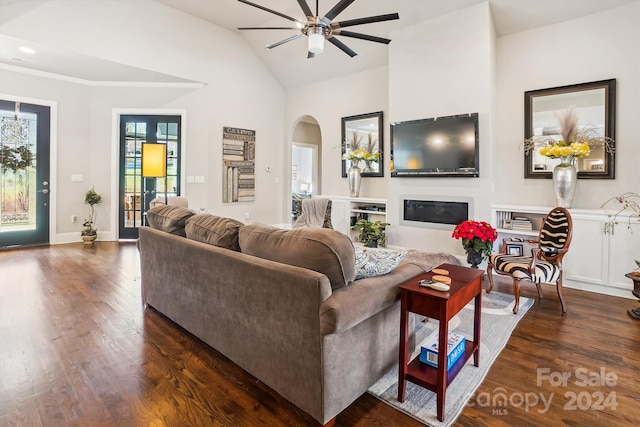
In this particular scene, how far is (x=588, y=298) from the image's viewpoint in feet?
11.6

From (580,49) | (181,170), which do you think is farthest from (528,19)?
(181,170)

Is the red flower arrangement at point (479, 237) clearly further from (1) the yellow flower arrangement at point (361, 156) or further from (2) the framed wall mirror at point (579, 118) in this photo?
(1) the yellow flower arrangement at point (361, 156)

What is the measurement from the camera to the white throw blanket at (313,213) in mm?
5559

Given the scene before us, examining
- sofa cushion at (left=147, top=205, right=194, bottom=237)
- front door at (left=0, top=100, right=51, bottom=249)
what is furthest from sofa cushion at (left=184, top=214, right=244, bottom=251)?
front door at (left=0, top=100, right=51, bottom=249)

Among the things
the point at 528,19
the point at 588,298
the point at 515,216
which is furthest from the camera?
the point at 515,216

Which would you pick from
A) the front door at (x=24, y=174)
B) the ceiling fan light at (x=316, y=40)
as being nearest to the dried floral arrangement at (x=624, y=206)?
the ceiling fan light at (x=316, y=40)

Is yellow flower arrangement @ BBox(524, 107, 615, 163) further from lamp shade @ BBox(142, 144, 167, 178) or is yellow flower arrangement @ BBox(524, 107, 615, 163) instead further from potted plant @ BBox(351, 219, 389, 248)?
lamp shade @ BBox(142, 144, 167, 178)

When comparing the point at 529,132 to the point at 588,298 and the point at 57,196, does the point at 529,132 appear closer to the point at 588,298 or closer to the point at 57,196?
the point at 588,298

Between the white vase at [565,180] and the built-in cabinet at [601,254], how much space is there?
0.76 ft

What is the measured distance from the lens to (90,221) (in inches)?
250

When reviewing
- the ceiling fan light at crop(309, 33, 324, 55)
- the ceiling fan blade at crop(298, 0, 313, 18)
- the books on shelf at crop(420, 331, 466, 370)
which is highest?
the ceiling fan blade at crop(298, 0, 313, 18)

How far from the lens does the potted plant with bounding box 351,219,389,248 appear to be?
5.30 meters

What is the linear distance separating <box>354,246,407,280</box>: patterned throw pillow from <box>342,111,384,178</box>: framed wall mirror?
424 centimetres

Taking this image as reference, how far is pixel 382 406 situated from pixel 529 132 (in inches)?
162
